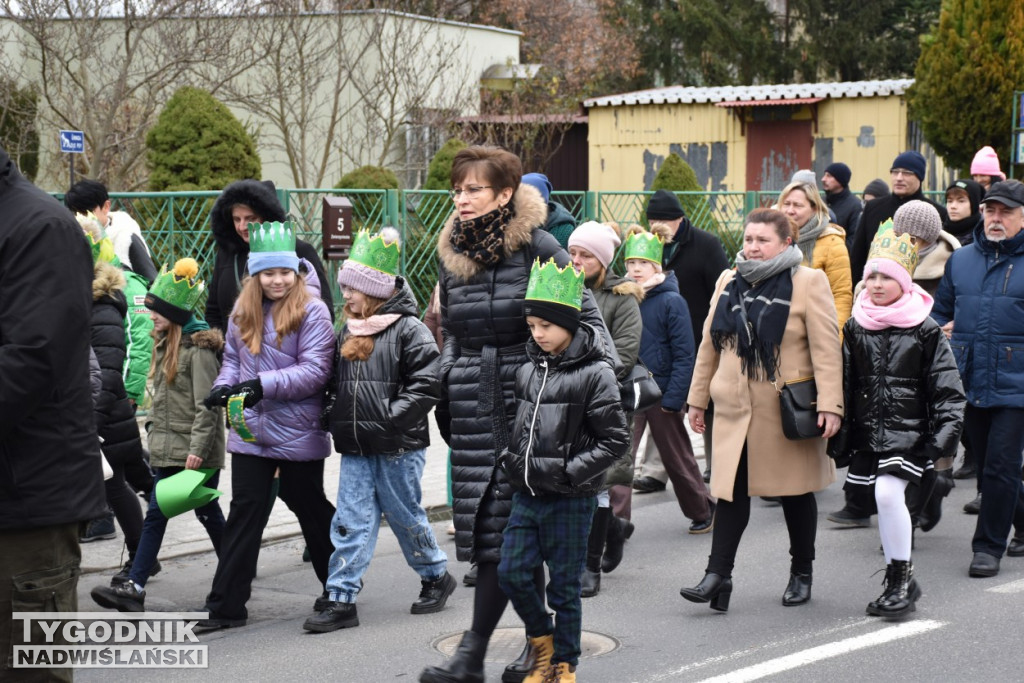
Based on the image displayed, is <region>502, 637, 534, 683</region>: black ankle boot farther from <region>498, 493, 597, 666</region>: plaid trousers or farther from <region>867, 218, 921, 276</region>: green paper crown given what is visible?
<region>867, 218, 921, 276</region>: green paper crown

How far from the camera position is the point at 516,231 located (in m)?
5.31

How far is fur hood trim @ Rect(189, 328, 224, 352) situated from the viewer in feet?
21.9

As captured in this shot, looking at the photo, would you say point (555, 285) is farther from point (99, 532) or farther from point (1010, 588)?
point (99, 532)

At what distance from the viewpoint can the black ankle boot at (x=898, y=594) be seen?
6.33 metres

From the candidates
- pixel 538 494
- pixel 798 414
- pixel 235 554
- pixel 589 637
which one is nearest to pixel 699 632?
pixel 589 637

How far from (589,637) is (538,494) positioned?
1.25 meters

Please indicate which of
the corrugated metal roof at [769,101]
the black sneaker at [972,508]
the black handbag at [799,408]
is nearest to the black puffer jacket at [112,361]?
the black handbag at [799,408]

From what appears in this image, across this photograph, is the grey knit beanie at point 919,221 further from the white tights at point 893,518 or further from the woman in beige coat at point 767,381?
the white tights at point 893,518

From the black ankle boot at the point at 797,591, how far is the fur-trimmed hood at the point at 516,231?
7.70 feet

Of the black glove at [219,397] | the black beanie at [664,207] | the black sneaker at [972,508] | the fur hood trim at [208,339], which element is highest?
the black beanie at [664,207]

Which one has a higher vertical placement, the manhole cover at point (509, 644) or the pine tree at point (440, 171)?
the pine tree at point (440, 171)

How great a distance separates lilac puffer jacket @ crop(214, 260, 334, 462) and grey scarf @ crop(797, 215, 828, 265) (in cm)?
376

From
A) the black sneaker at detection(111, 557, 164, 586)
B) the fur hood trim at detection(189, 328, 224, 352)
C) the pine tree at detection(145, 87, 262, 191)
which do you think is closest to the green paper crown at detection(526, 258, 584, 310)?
the fur hood trim at detection(189, 328, 224, 352)

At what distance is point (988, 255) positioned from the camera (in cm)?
725
